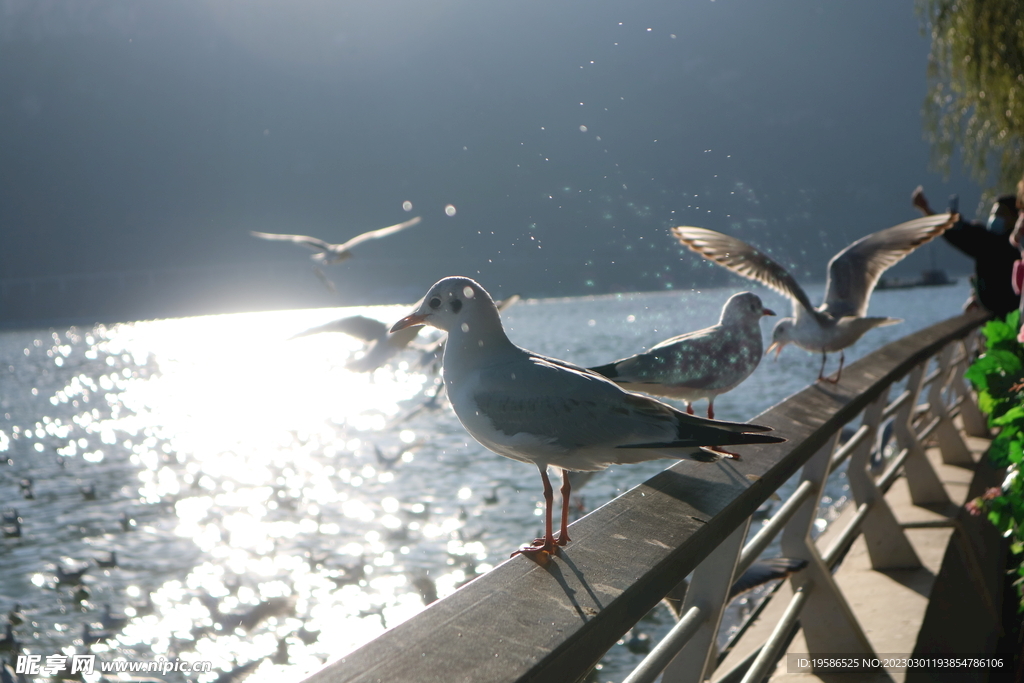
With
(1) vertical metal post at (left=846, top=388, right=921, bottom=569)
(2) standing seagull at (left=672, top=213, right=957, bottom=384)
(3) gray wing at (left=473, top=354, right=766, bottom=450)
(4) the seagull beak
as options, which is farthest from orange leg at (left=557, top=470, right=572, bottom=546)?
(1) vertical metal post at (left=846, top=388, right=921, bottom=569)

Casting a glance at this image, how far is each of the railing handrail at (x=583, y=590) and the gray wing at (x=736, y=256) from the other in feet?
3.14

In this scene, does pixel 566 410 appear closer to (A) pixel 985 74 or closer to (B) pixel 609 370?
(B) pixel 609 370

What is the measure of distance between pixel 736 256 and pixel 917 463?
102 inches

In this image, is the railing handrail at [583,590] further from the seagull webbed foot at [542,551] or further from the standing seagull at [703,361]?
the standing seagull at [703,361]

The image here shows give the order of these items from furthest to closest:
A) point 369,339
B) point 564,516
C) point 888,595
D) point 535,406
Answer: point 369,339, point 888,595, point 564,516, point 535,406

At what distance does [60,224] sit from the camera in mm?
177500

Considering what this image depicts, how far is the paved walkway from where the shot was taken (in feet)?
9.89

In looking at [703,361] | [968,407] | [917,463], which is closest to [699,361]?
[703,361]

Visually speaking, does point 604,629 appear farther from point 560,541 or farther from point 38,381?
point 38,381

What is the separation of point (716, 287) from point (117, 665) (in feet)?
30.8

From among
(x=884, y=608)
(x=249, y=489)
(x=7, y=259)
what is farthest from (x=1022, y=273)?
(x=7, y=259)

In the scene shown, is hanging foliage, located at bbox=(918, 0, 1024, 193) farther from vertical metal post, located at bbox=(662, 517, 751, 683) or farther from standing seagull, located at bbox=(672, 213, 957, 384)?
vertical metal post, located at bbox=(662, 517, 751, 683)

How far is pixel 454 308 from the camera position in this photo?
62.9 inches

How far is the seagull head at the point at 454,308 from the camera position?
1580 mm
